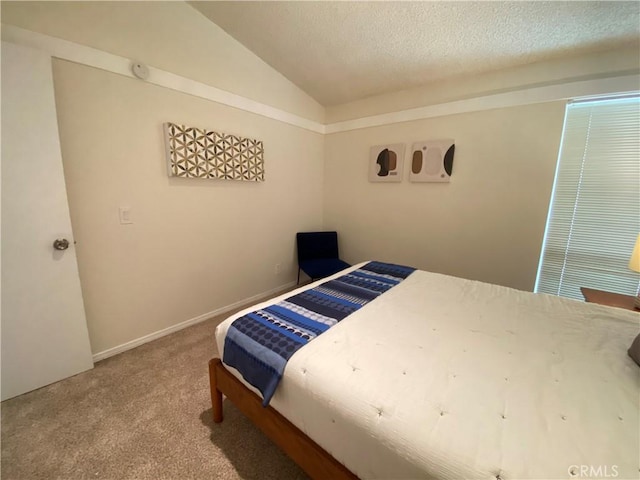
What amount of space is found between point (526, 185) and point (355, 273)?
6.09ft

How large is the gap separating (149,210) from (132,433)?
1.55 metres

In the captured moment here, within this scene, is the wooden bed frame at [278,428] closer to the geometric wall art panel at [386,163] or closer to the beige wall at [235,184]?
the beige wall at [235,184]

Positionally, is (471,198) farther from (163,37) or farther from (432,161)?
(163,37)

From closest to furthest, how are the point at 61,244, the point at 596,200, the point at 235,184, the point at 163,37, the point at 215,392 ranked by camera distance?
1. the point at 215,392
2. the point at 61,244
3. the point at 163,37
4. the point at 596,200
5. the point at 235,184

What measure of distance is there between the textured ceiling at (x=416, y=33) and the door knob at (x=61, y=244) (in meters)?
2.13

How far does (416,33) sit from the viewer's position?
2.07 metres

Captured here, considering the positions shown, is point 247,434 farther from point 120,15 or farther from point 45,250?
point 120,15

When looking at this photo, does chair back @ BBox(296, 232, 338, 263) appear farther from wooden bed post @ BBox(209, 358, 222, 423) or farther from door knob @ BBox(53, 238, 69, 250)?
door knob @ BBox(53, 238, 69, 250)

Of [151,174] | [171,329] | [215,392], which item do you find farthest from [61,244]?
[215,392]

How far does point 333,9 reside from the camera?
6.43ft

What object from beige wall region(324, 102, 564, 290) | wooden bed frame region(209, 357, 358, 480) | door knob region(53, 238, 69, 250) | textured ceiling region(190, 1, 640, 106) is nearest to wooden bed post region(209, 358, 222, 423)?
wooden bed frame region(209, 357, 358, 480)

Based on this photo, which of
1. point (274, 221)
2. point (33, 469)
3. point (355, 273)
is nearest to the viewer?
point (33, 469)

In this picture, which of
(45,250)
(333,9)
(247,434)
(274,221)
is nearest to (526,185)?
(333,9)

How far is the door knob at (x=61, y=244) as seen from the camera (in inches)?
64.9
